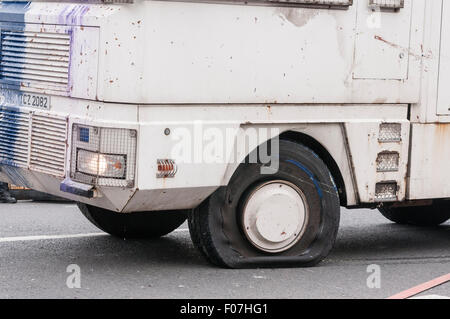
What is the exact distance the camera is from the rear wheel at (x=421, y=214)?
10539 millimetres

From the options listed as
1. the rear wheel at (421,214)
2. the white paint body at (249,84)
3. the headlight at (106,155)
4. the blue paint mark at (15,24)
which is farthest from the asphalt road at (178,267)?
the blue paint mark at (15,24)

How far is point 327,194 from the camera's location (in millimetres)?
8195

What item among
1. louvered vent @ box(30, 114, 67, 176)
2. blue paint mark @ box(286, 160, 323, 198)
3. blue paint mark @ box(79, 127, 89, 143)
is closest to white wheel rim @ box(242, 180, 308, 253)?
blue paint mark @ box(286, 160, 323, 198)

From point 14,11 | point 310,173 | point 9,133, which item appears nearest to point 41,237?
point 9,133

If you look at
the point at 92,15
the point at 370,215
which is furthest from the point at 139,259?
the point at 370,215

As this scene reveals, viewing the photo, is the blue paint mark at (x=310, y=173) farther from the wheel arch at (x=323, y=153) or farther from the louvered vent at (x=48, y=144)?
the louvered vent at (x=48, y=144)

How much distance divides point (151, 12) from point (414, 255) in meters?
3.18

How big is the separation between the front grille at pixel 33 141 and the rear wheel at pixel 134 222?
107cm

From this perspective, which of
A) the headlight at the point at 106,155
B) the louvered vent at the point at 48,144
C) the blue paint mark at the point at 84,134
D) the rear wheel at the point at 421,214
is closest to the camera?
the headlight at the point at 106,155

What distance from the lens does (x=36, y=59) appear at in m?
7.91

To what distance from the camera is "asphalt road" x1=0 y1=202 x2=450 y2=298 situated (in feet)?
24.2

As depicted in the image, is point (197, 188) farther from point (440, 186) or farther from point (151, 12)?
point (440, 186)

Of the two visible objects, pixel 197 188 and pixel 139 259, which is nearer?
pixel 197 188

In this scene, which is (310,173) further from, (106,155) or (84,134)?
(84,134)
